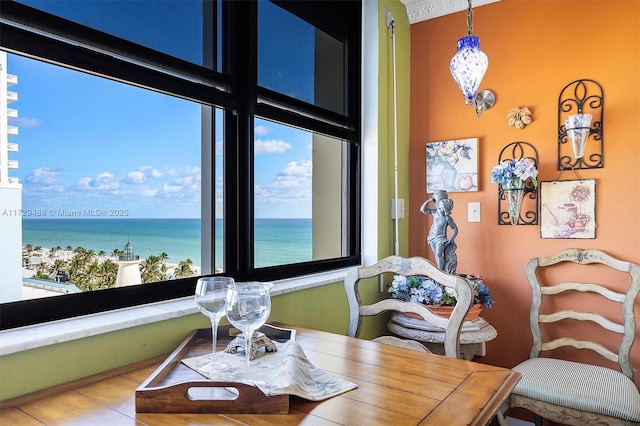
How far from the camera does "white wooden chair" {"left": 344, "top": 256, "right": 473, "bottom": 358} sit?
138cm

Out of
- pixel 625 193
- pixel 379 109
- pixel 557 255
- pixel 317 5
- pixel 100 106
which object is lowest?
pixel 557 255

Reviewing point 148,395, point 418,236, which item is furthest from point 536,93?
point 148,395

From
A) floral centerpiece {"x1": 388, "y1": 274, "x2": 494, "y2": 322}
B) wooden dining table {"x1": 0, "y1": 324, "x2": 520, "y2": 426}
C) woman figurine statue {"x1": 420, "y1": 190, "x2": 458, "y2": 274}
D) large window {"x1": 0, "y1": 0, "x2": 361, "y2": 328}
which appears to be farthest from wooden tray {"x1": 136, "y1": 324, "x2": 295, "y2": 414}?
woman figurine statue {"x1": 420, "y1": 190, "x2": 458, "y2": 274}

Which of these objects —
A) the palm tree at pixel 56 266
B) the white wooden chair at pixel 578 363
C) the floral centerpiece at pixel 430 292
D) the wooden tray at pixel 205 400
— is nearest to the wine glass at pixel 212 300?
the wooden tray at pixel 205 400

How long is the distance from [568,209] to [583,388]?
0.91 m

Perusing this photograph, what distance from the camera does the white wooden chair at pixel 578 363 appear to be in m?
1.66

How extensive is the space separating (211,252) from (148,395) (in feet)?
3.08

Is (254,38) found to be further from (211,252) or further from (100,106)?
(211,252)

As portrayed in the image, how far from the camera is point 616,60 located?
6.93 ft

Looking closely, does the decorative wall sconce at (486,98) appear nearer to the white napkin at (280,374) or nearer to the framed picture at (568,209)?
the framed picture at (568,209)

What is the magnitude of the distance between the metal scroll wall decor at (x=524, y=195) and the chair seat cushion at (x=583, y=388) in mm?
770

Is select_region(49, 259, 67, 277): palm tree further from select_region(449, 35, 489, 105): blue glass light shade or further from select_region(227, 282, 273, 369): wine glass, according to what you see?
select_region(449, 35, 489, 105): blue glass light shade

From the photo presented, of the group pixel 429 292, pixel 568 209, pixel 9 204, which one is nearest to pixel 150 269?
pixel 9 204

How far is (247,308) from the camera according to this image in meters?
1.02
